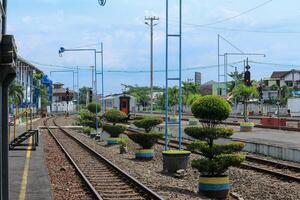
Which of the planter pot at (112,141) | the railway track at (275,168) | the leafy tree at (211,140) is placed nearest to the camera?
the leafy tree at (211,140)

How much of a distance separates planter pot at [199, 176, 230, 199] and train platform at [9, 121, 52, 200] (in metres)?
3.80

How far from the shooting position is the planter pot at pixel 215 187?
1379 cm

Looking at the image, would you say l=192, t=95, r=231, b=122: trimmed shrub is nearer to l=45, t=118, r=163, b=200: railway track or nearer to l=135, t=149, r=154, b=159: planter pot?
l=45, t=118, r=163, b=200: railway track

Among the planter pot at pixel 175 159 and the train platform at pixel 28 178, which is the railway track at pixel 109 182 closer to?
A: the train platform at pixel 28 178

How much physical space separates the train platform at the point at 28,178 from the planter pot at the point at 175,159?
12.7ft

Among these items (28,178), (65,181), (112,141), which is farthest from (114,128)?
(28,178)

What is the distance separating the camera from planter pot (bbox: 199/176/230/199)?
13.8 meters

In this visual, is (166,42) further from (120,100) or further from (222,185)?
(120,100)

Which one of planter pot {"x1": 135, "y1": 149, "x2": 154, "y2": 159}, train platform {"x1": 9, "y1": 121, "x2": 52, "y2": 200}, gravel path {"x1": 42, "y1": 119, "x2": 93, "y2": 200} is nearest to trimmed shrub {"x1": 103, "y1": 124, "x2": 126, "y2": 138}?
gravel path {"x1": 42, "y1": 119, "x2": 93, "y2": 200}

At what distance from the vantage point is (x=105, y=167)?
20.0 m

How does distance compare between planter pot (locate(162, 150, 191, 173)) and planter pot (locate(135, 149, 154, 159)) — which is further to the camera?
planter pot (locate(135, 149, 154, 159))

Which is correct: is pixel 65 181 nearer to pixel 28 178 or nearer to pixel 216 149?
pixel 28 178

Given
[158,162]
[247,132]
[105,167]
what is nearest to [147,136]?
[158,162]

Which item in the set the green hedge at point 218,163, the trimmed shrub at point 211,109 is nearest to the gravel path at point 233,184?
the green hedge at point 218,163
